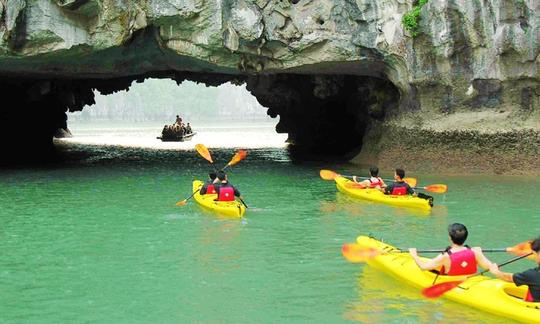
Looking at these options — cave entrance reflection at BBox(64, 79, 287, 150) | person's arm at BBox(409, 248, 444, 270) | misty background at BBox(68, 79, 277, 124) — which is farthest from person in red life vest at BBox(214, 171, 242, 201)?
misty background at BBox(68, 79, 277, 124)

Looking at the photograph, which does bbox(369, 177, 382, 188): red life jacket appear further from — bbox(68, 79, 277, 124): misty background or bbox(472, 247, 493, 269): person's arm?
bbox(68, 79, 277, 124): misty background

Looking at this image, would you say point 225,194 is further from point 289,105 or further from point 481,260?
point 289,105

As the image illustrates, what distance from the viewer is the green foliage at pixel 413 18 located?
1770 cm

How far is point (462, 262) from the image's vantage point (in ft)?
23.0

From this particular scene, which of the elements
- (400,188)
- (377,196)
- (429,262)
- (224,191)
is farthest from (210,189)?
(429,262)

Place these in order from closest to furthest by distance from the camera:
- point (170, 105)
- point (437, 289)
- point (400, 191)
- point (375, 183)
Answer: point (437, 289)
point (400, 191)
point (375, 183)
point (170, 105)

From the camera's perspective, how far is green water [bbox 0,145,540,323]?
266 inches

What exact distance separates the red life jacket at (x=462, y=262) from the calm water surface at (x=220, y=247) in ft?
1.21

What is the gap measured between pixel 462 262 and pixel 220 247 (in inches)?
150

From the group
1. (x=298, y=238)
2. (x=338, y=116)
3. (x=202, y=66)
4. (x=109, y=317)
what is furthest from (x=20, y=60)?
(x=338, y=116)

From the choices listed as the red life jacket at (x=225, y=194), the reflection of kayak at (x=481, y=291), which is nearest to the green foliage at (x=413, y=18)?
the red life jacket at (x=225, y=194)

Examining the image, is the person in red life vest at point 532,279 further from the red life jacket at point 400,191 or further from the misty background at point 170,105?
the misty background at point 170,105

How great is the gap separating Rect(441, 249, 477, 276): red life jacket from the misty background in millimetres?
108187

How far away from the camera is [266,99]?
29766mm
